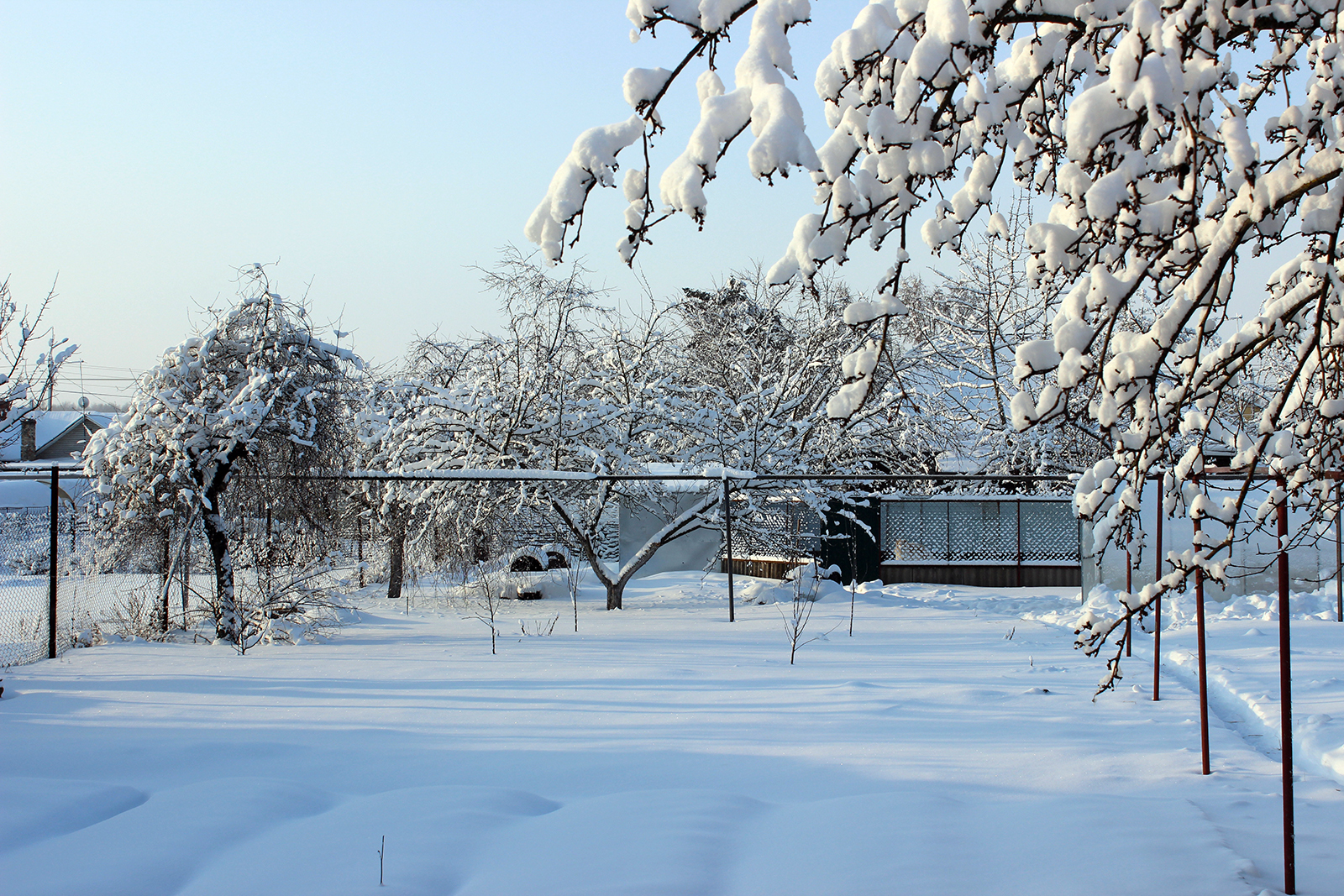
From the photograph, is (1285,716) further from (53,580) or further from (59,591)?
(59,591)

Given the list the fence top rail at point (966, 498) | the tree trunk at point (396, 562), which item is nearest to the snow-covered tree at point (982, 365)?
the fence top rail at point (966, 498)

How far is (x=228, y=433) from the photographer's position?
7203 millimetres

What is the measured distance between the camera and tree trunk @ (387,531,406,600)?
1230 cm

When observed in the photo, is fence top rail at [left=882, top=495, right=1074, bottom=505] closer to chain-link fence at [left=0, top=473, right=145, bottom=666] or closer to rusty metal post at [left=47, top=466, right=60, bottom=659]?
chain-link fence at [left=0, top=473, right=145, bottom=666]

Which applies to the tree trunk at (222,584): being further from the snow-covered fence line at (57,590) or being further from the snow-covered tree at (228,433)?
the snow-covered fence line at (57,590)

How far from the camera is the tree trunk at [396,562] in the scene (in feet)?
40.3

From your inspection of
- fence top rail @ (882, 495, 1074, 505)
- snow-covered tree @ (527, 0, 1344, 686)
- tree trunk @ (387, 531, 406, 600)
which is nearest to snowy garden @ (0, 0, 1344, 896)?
snow-covered tree @ (527, 0, 1344, 686)

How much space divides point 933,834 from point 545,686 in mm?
2905

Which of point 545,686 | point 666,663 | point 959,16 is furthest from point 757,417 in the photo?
point 959,16

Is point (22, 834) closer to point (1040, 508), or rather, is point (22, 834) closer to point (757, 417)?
point (757, 417)

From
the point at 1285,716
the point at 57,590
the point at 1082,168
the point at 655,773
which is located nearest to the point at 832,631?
the point at 655,773

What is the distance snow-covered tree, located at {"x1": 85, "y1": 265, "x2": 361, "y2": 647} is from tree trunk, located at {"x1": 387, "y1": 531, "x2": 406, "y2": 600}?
4469mm

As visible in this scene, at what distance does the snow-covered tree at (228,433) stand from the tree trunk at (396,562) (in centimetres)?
447

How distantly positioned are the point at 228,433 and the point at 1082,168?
6.84 metres
